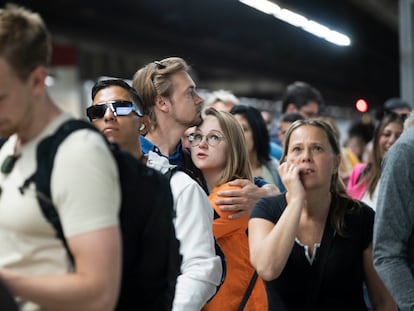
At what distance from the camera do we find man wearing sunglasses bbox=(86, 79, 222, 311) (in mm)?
3576

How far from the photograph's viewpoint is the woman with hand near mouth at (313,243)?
3814 mm

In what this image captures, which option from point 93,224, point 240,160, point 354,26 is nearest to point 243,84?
point 354,26

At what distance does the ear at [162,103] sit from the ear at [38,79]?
189 cm

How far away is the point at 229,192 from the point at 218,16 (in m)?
18.3

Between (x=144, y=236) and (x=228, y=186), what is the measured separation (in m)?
1.79

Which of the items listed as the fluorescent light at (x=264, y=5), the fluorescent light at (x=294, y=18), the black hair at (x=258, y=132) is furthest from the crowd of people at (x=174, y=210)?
the fluorescent light at (x=294, y=18)

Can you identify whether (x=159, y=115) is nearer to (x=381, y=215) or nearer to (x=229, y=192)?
(x=229, y=192)

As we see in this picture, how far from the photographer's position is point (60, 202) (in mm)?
2375

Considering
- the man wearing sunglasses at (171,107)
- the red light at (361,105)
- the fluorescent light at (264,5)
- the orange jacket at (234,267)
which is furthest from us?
the red light at (361,105)

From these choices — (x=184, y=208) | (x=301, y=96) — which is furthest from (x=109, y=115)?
(x=301, y=96)

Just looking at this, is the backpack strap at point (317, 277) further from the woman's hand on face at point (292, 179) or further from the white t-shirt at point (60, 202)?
the white t-shirt at point (60, 202)

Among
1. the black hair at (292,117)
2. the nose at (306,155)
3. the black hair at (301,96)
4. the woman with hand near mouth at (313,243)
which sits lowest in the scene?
the woman with hand near mouth at (313,243)

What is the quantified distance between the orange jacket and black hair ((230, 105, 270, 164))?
78.5 inches

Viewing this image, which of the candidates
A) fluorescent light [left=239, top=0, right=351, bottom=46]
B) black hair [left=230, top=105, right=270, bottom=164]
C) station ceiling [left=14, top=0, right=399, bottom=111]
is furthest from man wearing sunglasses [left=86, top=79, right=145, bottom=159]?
station ceiling [left=14, top=0, right=399, bottom=111]
